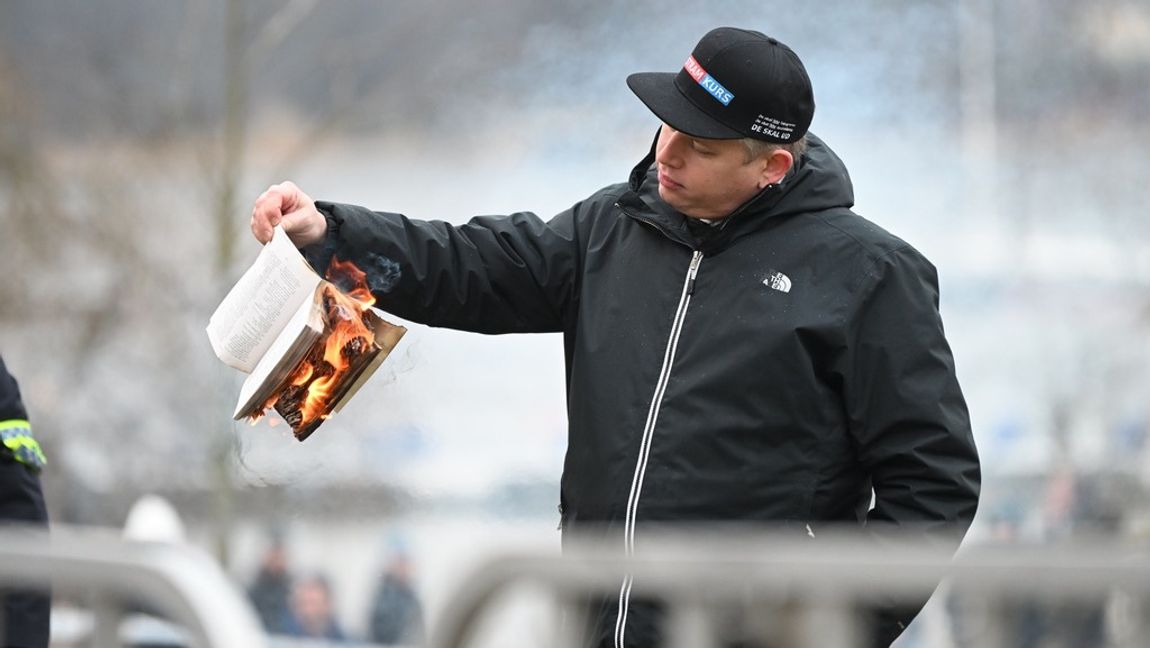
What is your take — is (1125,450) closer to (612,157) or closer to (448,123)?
(612,157)

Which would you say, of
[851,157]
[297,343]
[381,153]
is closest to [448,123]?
[381,153]

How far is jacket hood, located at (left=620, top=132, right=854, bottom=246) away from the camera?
3391 mm

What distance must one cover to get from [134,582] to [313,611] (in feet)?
33.2

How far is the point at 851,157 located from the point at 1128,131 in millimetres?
2280

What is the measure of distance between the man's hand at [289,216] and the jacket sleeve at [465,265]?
0.12ft

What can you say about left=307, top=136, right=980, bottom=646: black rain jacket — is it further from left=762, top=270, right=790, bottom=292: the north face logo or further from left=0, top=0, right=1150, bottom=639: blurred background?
left=0, top=0, right=1150, bottom=639: blurred background

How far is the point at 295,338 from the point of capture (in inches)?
128

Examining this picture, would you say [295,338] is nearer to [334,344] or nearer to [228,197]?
[334,344]

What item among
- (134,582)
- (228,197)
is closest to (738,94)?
(134,582)

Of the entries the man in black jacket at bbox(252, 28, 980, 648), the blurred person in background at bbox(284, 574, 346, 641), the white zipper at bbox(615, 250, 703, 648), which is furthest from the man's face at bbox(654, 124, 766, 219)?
the blurred person in background at bbox(284, 574, 346, 641)

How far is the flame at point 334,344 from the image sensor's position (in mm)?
3330

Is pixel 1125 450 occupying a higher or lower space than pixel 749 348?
lower

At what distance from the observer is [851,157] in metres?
13.6

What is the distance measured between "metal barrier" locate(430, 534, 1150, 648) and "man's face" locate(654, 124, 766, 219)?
Answer: 132 cm
